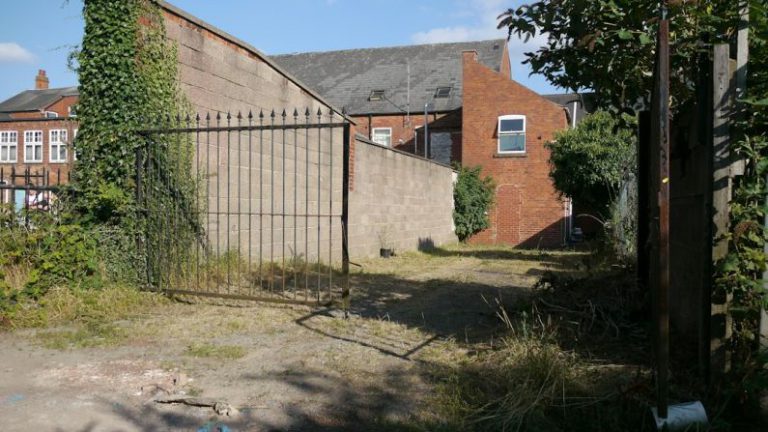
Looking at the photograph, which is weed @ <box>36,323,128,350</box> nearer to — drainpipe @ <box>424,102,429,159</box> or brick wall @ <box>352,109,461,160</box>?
brick wall @ <box>352,109,461,160</box>

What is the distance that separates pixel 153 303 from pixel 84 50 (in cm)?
316

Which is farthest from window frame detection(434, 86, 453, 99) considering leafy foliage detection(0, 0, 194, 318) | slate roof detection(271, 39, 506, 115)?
leafy foliage detection(0, 0, 194, 318)

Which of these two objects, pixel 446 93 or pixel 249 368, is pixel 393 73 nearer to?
pixel 446 93

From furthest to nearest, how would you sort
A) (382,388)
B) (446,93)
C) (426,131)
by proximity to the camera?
(446,93) → (426,131) → (382,388)

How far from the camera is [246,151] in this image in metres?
9.12

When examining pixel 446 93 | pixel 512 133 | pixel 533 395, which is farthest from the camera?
pixel 446 93

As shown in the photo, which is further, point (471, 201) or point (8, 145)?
point (8, 145)

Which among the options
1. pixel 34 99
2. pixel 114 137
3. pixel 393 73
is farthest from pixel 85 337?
pixel 34 99

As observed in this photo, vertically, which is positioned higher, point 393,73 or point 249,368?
point 393,73

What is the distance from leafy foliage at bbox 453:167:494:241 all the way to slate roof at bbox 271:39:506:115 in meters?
4.15

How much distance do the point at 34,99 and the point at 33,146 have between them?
5.90 meters

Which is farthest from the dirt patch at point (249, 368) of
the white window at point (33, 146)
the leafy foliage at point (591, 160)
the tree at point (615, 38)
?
the white window at point (33, 146)

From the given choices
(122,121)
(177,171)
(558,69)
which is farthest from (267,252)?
(558,69)

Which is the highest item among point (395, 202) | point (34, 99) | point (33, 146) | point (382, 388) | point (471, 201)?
point (34, 99)
